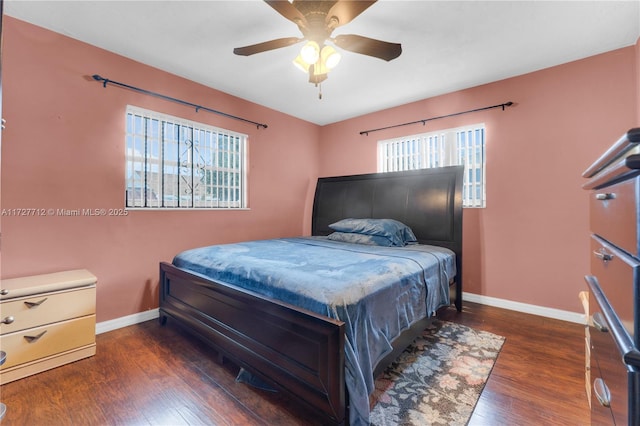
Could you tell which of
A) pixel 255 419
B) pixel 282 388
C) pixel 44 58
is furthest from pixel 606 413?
pixel 44 58

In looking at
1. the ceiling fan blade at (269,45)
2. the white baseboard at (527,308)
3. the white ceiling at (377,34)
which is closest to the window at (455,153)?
the white ceiling at (377,34)

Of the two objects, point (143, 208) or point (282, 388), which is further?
point (143, 208)

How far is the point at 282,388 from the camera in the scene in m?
1.58

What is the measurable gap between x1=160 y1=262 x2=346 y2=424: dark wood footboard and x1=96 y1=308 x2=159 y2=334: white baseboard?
0.73 metres

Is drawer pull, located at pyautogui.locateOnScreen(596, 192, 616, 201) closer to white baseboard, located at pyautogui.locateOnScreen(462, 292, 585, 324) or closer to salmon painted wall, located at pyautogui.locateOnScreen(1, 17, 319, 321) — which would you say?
white baseboard, located at pyautogui.locateOnScreen(462, 292, 585, 324)

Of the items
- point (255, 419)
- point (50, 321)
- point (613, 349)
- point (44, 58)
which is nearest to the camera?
point (613, 349)

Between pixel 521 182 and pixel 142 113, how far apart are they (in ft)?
13.2

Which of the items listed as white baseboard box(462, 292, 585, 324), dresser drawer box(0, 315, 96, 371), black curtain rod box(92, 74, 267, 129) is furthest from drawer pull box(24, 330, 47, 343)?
white baseboard box(462, 292, 585, 324)

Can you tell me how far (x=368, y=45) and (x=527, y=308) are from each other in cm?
305

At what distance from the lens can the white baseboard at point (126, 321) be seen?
101 inches

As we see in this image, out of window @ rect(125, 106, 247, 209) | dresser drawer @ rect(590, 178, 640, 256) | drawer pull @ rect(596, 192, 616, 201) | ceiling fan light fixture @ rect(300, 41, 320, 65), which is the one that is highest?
ceiling fan light fixture @ rect(300, 41, 320, 65)

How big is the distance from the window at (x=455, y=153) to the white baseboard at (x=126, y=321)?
3.55 m

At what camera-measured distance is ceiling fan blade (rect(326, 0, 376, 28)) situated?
1.66 metres

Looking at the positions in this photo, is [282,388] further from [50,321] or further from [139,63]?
[139,63]
